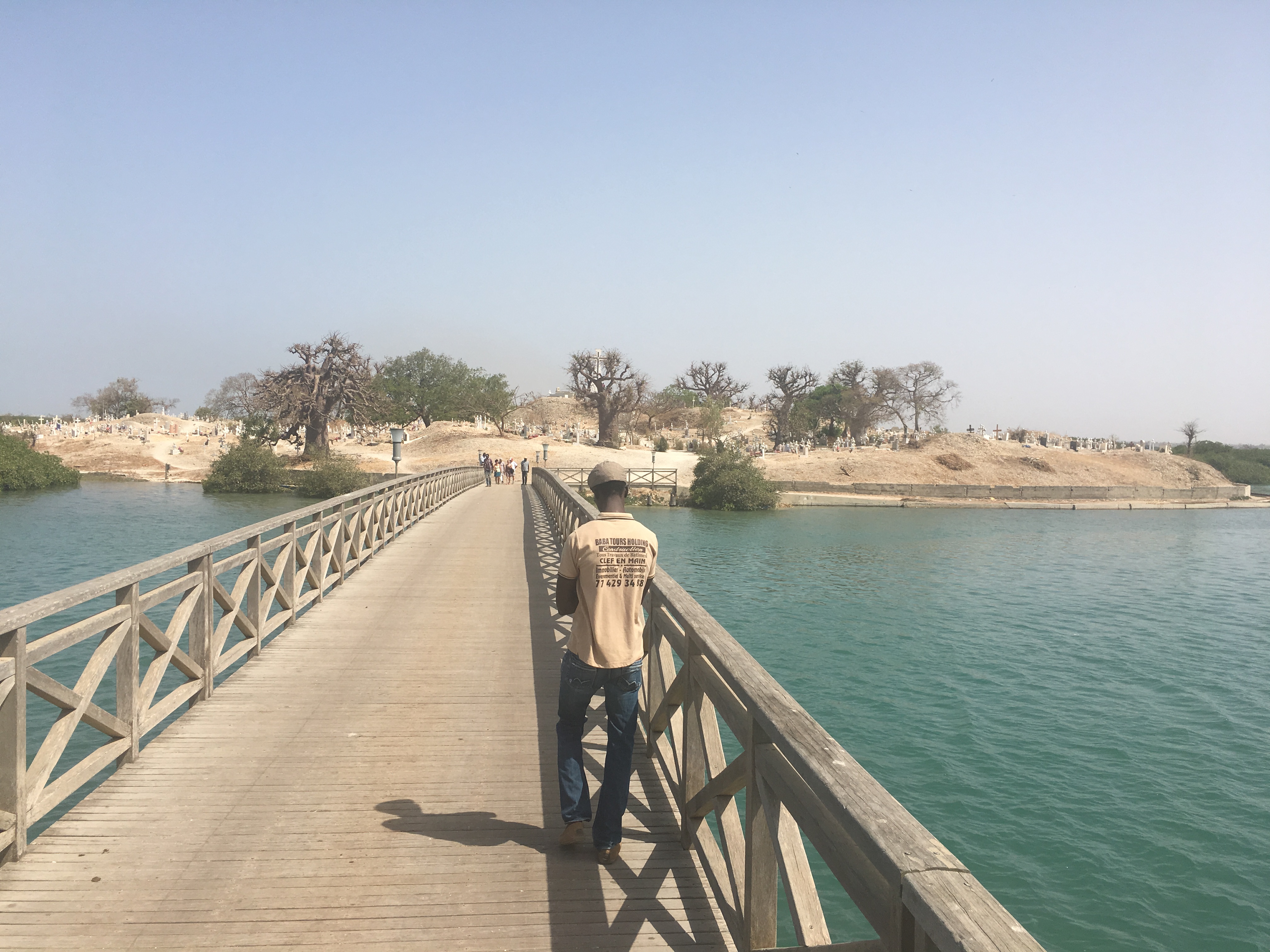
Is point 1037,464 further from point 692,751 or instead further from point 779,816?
point 779,816

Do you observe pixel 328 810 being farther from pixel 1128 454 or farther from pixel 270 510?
pixel 1128 454

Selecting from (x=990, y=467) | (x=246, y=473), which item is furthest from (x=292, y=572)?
(x=990, y=467)

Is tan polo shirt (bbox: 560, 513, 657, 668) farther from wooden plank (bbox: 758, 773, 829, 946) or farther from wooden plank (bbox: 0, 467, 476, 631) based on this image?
wooden plank (bbox: 0, 467, 476, 631)

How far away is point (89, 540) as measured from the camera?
30.3 meters

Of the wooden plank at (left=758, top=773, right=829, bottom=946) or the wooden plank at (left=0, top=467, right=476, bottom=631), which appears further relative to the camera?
the wooden plank at (left=0, top=467, right=476, bottom=631)

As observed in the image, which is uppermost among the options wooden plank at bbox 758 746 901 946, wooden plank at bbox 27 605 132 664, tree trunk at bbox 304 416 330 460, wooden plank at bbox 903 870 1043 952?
tree trunk at bbox 304 416 330 460

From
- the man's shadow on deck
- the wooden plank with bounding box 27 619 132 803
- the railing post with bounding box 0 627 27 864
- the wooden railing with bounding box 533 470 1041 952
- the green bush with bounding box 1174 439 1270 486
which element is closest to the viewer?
the wooden railing with bounding box 533 470 1041 952

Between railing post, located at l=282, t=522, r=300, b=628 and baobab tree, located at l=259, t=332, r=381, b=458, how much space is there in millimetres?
51523

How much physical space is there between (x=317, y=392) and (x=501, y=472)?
16.7m

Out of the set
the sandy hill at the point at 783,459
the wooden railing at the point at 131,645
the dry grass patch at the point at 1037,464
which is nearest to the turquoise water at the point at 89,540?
the wooden railing at the point at 131,645

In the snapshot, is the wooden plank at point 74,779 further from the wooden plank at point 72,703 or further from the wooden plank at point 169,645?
the wooden plank at point 169,645

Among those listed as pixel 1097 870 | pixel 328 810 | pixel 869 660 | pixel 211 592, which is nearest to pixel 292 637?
pixel 211 592

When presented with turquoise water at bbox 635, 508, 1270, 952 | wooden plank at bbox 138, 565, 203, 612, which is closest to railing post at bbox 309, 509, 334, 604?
wooden plank at bbox 138, 565, 203, 612

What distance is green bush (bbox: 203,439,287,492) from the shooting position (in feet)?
169
